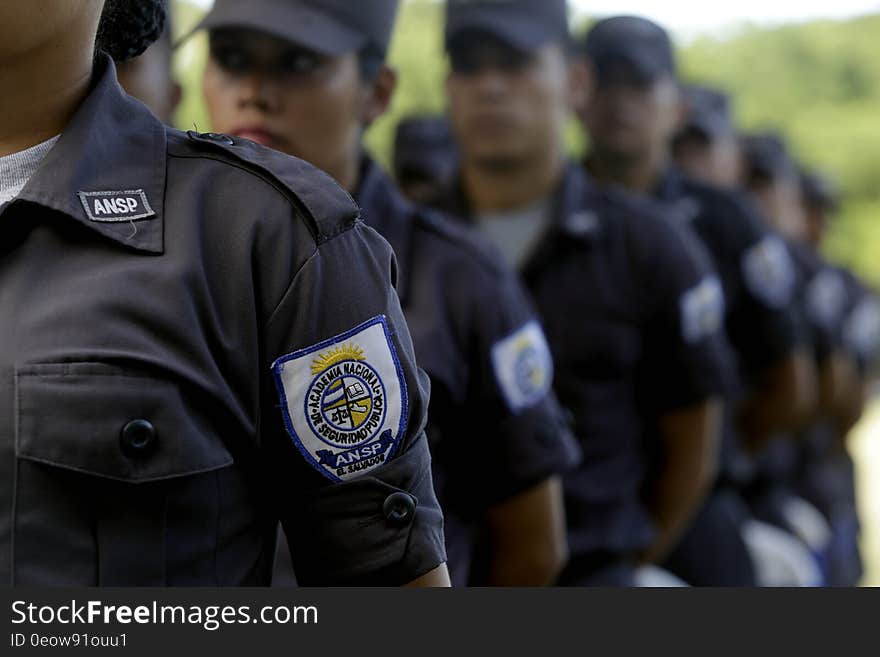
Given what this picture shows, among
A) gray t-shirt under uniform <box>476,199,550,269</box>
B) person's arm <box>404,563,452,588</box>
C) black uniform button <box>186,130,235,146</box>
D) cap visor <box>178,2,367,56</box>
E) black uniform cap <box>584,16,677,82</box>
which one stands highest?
black uniform button <box>186,130,235,146</box>

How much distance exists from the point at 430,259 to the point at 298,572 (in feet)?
3.57

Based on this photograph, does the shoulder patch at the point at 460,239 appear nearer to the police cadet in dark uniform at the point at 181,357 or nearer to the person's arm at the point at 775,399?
the police cadet in dark uniform at the point at 181,357

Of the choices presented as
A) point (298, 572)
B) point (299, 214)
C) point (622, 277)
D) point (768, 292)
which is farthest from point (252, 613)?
point (768, 292)

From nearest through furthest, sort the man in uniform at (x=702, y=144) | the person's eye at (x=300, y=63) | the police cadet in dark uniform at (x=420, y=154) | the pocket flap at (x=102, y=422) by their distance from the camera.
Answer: the pocket flap at (x=102, y=422)
the person's eye at (x=300, y=63)
the police cadet in dark uniform at (x=420, y=154)
the man in uniform at (x=702, y=144)

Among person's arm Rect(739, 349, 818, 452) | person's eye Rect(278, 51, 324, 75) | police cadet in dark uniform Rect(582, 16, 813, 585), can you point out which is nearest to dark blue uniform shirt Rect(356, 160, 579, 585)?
person's eye Rect(278, 51, 324, 75)

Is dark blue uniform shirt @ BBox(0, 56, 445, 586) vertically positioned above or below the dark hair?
below

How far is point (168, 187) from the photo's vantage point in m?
1.44

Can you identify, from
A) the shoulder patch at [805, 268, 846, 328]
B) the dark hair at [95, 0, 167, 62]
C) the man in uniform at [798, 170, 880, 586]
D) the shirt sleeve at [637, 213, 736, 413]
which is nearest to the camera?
the dark hair at [95, 0, 167, 62]

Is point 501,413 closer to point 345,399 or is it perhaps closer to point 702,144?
point 345,399

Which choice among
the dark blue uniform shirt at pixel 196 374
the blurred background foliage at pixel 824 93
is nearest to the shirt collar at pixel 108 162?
the dark blue uniform shirt at pixel 196 374

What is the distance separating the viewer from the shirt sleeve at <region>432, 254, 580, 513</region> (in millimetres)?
2500

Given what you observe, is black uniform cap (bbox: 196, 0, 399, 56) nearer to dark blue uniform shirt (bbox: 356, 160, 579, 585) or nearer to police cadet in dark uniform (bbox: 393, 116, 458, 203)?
dark blue uniform shirt (bbox: 356, 160, 579, 585)

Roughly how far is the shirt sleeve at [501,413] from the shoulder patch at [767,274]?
2643 mm

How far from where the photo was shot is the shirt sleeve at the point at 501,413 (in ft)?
8.20
